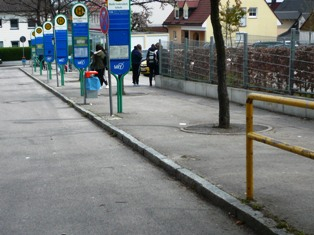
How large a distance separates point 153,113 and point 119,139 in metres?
3.74

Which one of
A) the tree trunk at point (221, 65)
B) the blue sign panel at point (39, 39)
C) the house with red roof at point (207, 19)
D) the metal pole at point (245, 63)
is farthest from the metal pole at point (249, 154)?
the house with red roof at point (207, 19)

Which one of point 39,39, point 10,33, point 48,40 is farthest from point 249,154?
point 10,33

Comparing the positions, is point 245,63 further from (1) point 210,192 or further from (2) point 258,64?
(1) point 210,192

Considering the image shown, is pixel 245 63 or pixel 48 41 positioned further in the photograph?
pixel 48 41

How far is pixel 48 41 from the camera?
3319cm

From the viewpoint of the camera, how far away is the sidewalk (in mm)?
6289

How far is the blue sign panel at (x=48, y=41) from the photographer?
32.4 metres

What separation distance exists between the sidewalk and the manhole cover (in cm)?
2

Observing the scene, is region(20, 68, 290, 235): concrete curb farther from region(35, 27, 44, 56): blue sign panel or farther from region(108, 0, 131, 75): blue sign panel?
region(35, 27, 44, 56): blue sign panel

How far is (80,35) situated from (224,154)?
12513 millimetres

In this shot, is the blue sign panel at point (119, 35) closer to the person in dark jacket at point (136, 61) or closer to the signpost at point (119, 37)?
the signpost at point (119, 37)

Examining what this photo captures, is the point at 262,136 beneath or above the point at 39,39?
beneath

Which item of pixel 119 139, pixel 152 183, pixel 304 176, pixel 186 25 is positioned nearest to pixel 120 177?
pixel 152 183

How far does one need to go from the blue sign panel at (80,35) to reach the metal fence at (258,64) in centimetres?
398
